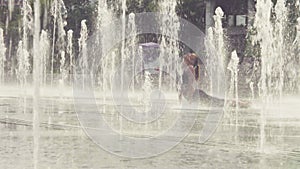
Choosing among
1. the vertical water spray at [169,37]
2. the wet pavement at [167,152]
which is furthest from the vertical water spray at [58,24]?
the wet pavement at [167,152]

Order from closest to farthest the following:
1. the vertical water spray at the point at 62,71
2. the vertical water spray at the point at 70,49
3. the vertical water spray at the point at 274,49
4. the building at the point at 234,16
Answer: the vertical water spray at the point at 274,49, the vertical water spray at the point at 62,71, the building at the point at 234,16, the vertical water spray at the point at 70,49

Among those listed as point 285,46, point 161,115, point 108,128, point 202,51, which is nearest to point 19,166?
point 108,128

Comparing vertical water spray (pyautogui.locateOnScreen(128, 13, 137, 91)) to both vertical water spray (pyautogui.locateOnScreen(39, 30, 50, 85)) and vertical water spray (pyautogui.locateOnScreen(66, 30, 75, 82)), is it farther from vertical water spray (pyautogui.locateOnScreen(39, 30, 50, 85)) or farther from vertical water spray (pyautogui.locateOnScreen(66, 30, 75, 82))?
vertical water spray (pyautogui.locateOnScreen(39, 30, 50, 85))

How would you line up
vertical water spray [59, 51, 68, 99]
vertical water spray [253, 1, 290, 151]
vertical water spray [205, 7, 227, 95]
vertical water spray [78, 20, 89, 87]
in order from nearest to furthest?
1. vertical water spray [253, 1, 290, 151]
2. vertical water spray [205, 7, 227, 95]
3. vertical water spray [59, 51, 68, 99]
4. vertical water spray [78, 20, 89, 87]

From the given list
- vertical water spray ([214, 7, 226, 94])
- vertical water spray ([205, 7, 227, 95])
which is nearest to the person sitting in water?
vertical water spray ([205, 7, 227, 95])

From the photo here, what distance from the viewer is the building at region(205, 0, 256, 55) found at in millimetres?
27766

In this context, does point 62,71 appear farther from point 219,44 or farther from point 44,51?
point 219,44

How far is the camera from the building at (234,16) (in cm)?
2777

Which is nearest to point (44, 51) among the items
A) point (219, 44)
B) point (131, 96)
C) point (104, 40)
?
point (104, 40)

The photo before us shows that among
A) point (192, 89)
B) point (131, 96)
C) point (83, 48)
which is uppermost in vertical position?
point (83, 48)

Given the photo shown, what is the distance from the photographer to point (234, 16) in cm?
3019

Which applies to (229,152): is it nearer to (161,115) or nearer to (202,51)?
(161,115)

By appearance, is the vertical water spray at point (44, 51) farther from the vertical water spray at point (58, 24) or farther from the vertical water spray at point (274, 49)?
the vertical water spray at point (274, 49)

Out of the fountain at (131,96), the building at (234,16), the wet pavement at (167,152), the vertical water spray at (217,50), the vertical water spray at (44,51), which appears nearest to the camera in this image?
the wet pavement at (167,152)
